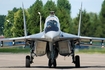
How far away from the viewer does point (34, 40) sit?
89.8 feet

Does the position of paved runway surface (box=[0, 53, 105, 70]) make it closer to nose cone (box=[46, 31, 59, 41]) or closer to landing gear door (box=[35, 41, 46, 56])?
landing gear door (box=[35, 41, 46, 56])

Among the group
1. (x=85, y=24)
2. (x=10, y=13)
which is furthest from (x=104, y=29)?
(x=10, y=13)

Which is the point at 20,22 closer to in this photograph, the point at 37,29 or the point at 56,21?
the point at 37,29

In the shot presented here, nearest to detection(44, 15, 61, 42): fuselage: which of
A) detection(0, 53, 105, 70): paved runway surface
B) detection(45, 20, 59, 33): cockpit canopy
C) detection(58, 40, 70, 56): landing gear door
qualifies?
detection(45, 20, 59, 33): cockpit canopy

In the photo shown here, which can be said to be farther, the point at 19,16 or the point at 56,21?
the point at 19,16

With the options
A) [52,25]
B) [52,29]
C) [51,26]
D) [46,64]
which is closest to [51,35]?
[52,29]

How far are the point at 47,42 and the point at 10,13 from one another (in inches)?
4587

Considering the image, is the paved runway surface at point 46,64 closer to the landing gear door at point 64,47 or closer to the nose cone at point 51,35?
the landing gear door at point 64,47

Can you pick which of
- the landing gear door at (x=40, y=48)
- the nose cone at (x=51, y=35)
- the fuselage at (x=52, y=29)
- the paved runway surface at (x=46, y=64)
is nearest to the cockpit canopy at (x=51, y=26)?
the fuselage at (x=52, y=29)

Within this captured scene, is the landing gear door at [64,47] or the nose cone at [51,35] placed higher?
the nose cone at [51,35]

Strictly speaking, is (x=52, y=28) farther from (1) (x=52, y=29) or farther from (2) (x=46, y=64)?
(2) (x=46, y=64)

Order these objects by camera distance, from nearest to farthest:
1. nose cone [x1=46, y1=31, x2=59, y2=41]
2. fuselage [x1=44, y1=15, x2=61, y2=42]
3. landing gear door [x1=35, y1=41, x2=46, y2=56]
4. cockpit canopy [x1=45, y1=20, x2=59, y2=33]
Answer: nose cone [x1=46, y1=31, x2=59, y2=41] < fuselage [x1=44, y1=15, x2=61, y2=42] < cockpit canopy [x1=45, y1=20, x2=59, y2=33] < landing gear door [x1=35, y1=41, x2=46, y2=56]

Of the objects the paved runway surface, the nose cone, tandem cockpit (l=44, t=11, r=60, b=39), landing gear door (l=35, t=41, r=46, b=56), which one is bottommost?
the paved runway surface

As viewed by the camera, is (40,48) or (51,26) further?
(40,48)
